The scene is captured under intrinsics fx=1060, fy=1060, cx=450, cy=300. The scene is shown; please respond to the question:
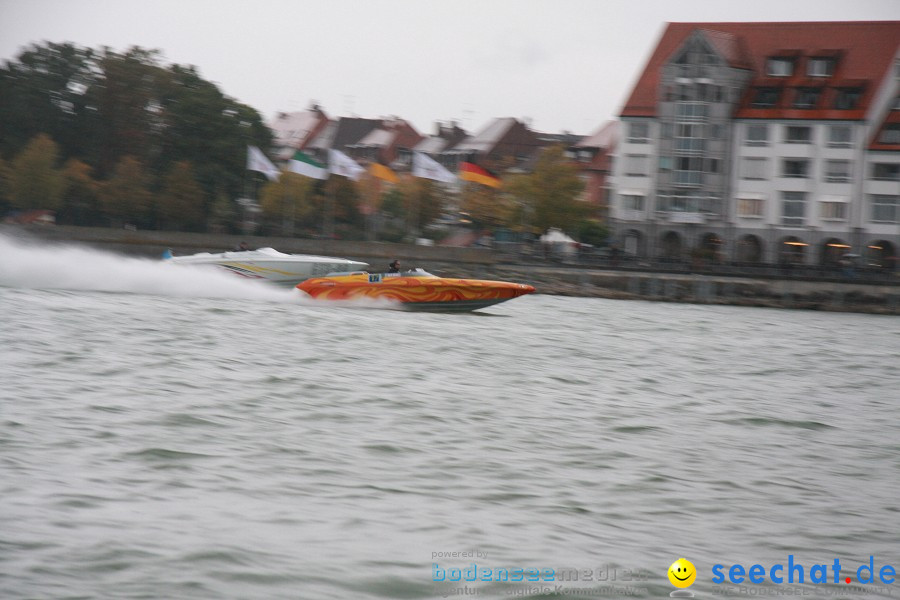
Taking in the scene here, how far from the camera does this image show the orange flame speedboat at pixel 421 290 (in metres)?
25.5

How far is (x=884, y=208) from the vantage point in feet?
192

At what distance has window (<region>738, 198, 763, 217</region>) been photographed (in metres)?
60.7

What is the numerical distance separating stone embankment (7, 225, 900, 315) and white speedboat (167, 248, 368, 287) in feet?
72.5

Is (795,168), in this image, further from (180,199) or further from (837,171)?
(180,199)

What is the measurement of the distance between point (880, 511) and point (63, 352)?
36.5 feet

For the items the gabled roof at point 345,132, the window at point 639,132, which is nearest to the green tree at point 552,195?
the window at point 639,132

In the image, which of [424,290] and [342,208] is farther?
[342,208]

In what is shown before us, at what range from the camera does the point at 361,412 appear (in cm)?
1177

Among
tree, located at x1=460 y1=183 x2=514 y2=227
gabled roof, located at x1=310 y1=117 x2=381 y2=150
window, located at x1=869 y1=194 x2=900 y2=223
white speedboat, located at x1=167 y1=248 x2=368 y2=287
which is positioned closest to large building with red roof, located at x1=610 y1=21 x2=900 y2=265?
window, located at x1=869 y1=194 x2=900 y2=223

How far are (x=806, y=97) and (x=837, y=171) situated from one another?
472 cm

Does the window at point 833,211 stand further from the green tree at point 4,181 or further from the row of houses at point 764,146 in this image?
the green tree at point 4,181

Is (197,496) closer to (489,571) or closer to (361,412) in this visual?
(489,571)

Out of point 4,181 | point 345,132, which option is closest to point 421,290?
point 4,181

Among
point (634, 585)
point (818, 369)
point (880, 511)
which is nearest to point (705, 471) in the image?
point (880, 511)
